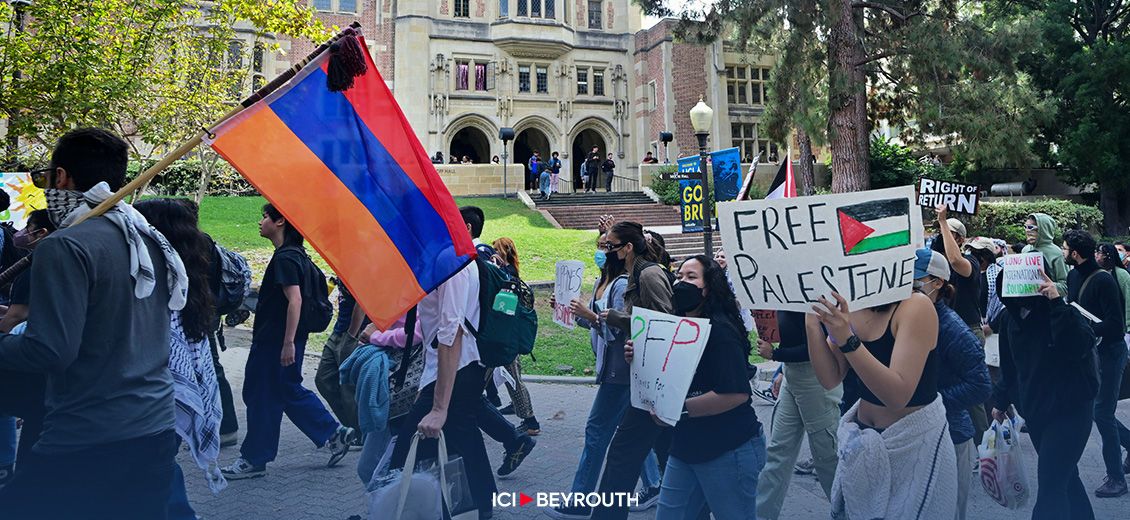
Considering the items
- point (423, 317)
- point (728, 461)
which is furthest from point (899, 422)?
point (423, 317)

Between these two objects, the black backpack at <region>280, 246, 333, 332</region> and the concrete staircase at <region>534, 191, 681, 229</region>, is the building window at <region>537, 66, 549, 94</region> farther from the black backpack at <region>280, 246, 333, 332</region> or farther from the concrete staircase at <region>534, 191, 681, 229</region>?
the black backpack at <region>280, 246, 333, 332</region>

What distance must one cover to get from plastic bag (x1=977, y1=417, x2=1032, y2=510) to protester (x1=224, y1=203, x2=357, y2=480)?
4205 millimetres

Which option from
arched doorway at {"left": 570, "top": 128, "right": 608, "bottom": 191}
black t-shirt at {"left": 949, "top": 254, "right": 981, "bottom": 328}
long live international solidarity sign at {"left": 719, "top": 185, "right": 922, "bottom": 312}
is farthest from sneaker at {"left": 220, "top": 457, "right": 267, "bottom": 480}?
arched doorway at {"left": 570, "top": 128, "right": 608, "bottom": 191}

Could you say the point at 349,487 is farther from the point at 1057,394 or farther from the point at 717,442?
the point at 1057,394

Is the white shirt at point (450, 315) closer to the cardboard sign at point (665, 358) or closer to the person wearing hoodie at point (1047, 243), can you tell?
the cardboard sign at point (665, 358)

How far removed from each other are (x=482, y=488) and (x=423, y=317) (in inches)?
44.7

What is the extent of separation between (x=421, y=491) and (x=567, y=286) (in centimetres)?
256

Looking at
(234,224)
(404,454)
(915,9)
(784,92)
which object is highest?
(915,9)

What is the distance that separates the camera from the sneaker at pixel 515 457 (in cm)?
551

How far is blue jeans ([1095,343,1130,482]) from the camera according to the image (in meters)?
5.22

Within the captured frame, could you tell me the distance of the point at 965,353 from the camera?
3732 millimetres

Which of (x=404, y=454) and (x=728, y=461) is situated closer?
(x=728, y=461)

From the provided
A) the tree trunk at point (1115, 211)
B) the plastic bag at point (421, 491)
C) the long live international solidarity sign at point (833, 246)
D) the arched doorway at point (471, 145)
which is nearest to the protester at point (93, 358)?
the plastic bag at point (421, 491)

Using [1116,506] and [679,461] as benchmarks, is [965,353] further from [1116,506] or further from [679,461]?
[1116,506]
